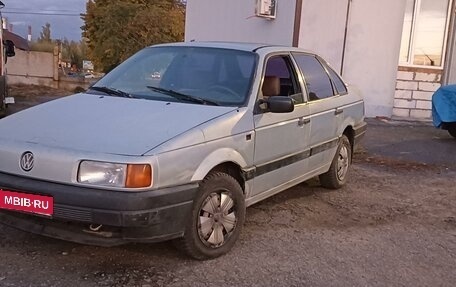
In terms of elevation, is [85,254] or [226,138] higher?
[226,138]

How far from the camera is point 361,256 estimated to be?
466 centimetres

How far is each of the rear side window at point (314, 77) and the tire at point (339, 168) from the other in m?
0.70

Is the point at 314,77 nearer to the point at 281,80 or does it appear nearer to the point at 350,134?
the point at 281,80

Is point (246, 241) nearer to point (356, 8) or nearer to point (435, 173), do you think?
point (435, 173)

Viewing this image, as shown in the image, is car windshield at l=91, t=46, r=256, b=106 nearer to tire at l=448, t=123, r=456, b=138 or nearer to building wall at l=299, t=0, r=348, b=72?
tire at l=448, t=123, r=456, b=138

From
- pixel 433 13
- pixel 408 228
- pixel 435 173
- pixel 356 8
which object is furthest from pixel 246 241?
pixel 433 13

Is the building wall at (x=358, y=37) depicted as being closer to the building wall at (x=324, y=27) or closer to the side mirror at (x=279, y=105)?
the building wall at (x=324, y=27)

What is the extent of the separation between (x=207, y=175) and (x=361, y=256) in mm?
1455

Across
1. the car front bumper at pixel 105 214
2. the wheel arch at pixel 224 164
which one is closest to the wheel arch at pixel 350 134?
the wheel arch at pixel 224 164

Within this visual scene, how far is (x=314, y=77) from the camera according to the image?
6.15m

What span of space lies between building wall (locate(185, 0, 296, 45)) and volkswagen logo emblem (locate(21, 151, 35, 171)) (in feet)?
31.2

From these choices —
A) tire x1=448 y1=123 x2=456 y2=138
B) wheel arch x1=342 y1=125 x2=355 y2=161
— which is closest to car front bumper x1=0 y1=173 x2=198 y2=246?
wheel arch x1=342 y1=125 x2=355 y2=161

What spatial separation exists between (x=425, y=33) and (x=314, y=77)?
8597 mm

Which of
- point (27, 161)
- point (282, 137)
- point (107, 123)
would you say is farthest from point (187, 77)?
point (27, 161)
